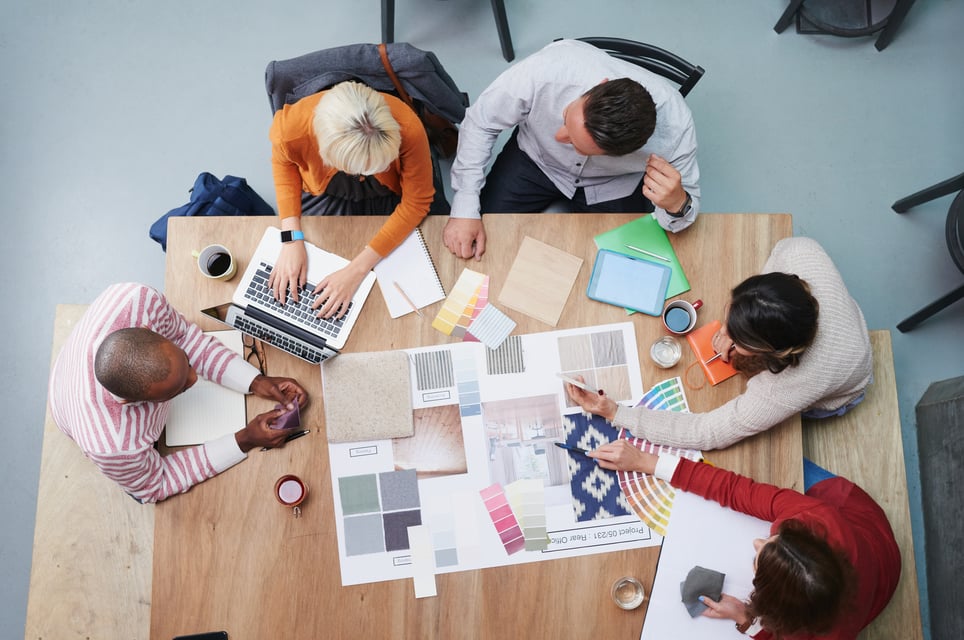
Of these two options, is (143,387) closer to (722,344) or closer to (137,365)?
(137,365)

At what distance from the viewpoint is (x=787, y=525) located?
1.43 metres

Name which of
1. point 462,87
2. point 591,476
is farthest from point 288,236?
point 462,87

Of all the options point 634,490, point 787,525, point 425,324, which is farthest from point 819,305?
point 425,324

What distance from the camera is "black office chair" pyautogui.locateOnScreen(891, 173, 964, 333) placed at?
2020mm

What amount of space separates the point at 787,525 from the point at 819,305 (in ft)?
1.74

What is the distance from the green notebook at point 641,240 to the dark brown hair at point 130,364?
112 cm

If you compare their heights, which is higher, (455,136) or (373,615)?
(455,136)

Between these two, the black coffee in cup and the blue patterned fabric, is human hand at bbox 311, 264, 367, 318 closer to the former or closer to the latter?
the black coffee in cup

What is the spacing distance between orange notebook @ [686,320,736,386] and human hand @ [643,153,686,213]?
0.33 m

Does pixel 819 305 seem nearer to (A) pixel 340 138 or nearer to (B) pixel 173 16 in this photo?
(A) pixel 340 138

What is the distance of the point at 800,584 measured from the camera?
1.35 metres

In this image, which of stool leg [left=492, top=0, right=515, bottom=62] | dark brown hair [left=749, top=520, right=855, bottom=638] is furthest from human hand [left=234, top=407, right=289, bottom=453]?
stool leg [left=492, top=0, right=515, bottom=62]

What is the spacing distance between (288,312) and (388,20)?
1357mm

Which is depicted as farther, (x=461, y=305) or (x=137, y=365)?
(x=461, y=305)
